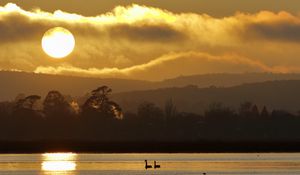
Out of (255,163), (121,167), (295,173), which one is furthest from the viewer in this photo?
(255,163)

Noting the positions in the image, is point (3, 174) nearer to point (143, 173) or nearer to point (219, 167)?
point (143, 173)

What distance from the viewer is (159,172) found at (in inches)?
5123

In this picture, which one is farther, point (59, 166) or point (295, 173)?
point (59, 166)

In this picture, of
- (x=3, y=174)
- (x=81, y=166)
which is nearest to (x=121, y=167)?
(x=81, y=166)

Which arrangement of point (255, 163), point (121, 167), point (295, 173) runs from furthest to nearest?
point (255, 163) → point (121, 167) → point (295, 173)

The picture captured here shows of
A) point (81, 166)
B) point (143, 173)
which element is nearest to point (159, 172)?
point (143, 173)

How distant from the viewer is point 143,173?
127812mm

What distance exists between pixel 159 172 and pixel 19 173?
16.5 m

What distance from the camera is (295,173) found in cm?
12312

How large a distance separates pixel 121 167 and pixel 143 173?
1461 cm

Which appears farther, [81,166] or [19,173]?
[81,166]

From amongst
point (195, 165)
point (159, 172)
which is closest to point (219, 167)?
point (195, 165)

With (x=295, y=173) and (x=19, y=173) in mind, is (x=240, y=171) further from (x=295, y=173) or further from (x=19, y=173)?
(x=19, y=173)

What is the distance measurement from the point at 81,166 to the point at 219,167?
19728 mm
